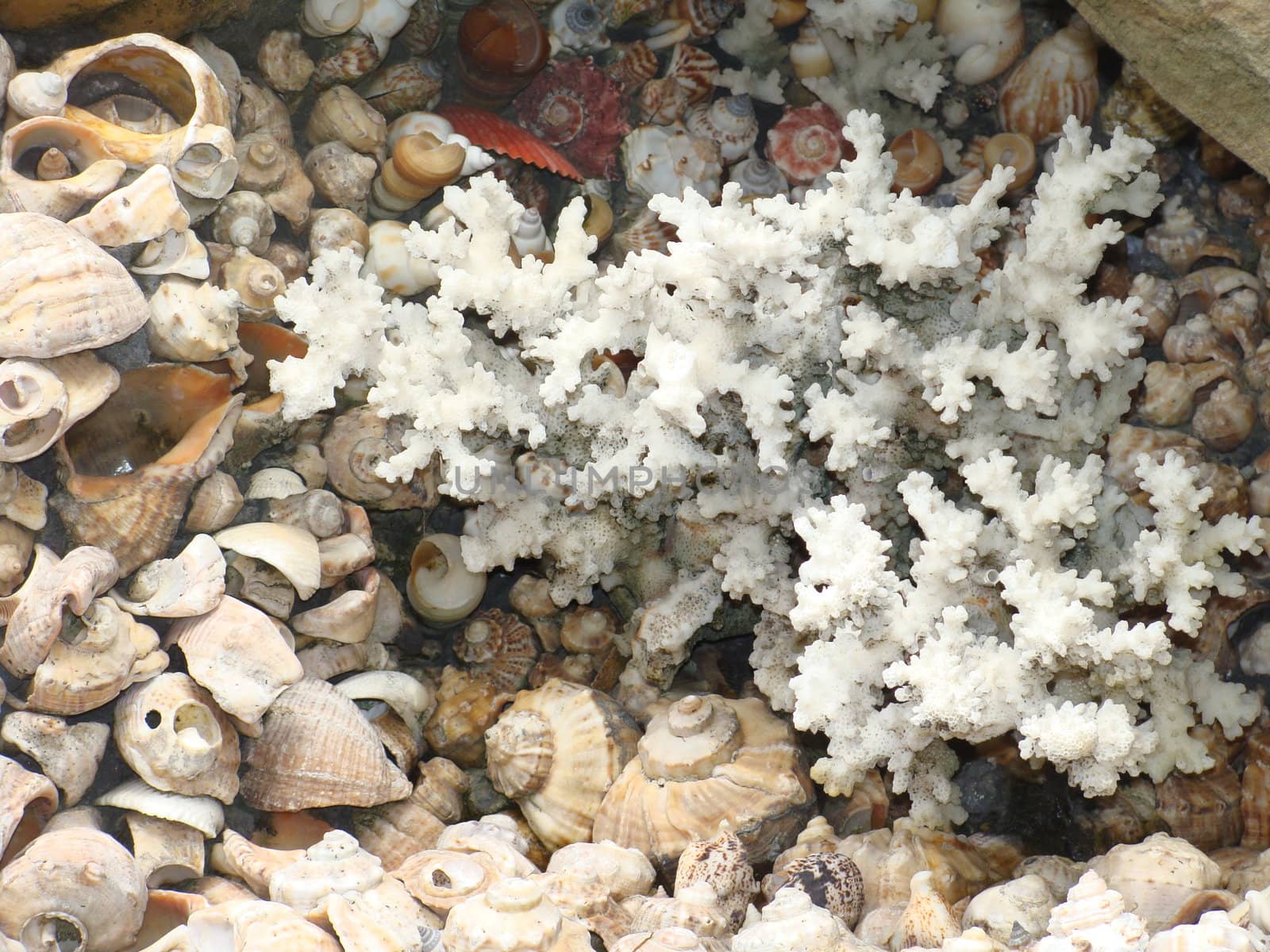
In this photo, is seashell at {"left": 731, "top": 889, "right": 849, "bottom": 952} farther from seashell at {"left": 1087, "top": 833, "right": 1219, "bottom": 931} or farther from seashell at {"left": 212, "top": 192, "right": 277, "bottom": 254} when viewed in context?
seashell at {"left": 212, "top": 192, "right": 277, "bottom": 254}

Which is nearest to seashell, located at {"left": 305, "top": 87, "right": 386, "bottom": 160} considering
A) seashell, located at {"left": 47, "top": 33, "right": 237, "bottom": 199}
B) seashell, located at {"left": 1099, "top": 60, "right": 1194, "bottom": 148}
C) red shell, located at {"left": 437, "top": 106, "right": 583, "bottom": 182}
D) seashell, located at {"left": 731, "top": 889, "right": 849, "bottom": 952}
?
red shell, located at {"left": 437, "top": 106, "right": 583, "bottom": 182}

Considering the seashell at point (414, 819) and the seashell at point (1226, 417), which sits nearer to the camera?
the seashell at point (414, 819)

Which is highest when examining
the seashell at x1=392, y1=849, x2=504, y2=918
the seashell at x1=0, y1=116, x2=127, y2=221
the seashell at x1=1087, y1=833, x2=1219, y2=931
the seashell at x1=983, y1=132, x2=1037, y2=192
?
the seashell at x1=983, y1=132, x2=1037, y2=192

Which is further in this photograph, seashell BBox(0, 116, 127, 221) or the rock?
seashell BBox(0, 116, 127, 221)

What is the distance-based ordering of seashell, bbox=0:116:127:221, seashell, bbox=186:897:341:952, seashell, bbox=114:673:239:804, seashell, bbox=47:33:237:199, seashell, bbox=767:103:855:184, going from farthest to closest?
seashell, bbox=767:103:855:184
seashell, bbox=47:33:237:199
seashell, bbox=0:116:127:221
seashell, bbox=114:673:239:804
seashell, bbox=186:897:341:952

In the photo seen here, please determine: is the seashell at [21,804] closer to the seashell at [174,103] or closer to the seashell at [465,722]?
the seashell at [465,722]

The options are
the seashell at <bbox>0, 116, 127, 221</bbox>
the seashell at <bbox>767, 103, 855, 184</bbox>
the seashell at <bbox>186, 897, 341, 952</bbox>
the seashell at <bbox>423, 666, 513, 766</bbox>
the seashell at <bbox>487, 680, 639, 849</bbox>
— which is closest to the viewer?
the seashell at <bbox>186, 897, 341, 952</bbox>

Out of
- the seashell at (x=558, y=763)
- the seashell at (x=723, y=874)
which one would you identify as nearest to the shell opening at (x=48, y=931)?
the seashell at (x=558, y=763)

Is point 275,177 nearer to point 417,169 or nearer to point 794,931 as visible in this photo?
point 417,169
